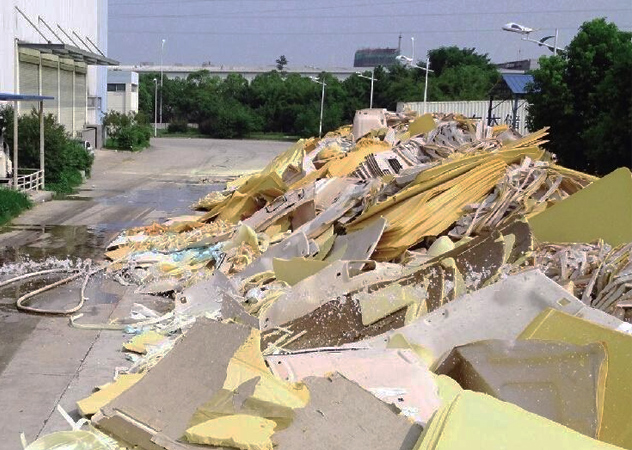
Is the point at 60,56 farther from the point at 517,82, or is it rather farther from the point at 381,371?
the point at 381,371

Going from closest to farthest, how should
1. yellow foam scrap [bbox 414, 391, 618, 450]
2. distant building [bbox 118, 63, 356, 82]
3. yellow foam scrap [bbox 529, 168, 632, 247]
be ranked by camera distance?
yellow foam scrap [bbox 414, 391, 618, 450] < yellow foam scrap [bbox 529, 168, 632, 247] < distant building [bbox 118, 63, 356, 82]

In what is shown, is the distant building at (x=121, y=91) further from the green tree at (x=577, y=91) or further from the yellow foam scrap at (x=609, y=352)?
the yellow foam scrap at (x=609, y=352)

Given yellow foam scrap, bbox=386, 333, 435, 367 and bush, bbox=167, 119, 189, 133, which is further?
bush, bbox=167, 119, 189, 133

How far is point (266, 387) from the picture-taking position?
4445 millimetres

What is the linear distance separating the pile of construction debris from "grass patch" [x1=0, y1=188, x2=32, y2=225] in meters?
4.06

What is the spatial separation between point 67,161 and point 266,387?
→ 57.9 feet

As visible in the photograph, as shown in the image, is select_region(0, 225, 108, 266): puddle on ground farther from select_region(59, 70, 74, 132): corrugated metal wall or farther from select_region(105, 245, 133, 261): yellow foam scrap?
select_region(59, 70, 74, 132): corrugated metal wall

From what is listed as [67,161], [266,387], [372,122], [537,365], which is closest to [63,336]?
[266,387]

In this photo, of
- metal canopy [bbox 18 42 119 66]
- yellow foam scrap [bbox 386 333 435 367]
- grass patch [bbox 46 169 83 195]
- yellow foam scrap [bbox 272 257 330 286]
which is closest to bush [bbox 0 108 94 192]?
grass patch [bbox 46 169 83 195]

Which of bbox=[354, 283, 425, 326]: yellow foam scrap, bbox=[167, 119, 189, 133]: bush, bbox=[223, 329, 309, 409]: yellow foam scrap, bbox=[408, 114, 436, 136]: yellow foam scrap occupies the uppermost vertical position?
bbox=[408, 114, 436, 136]: yellow foam scrap

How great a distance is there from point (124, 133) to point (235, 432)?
122 feet

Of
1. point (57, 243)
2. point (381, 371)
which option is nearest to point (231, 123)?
point (57, 243)

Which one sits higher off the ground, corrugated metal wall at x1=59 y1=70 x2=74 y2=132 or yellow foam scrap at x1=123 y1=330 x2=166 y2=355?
corrugated metal wall at x1=59 y1=70 x2=74 y2=132

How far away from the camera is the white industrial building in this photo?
74.5 feet
